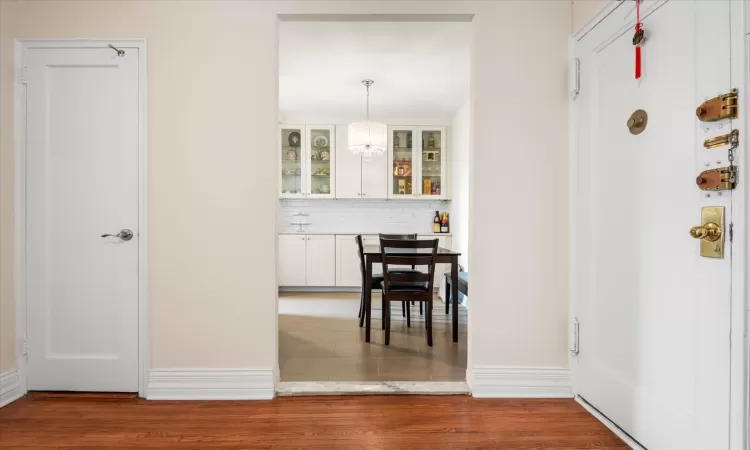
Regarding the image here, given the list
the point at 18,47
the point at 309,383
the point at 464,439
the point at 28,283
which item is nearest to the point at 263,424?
the point at 309,383

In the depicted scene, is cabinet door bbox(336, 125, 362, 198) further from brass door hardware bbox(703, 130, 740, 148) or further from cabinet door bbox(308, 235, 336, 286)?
brass door hardware bbox(703, 130, 740, 148)

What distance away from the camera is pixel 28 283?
228 cm

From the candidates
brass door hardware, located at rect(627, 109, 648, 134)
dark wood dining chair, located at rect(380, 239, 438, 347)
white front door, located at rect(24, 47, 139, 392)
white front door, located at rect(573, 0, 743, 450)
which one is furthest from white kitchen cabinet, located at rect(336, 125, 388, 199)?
brass door hardware, located at rect(627, 109, 648, 134)

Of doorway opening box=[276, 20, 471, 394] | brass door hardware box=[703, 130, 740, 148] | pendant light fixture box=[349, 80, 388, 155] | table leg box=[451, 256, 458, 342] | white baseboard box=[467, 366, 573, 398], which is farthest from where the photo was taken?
pendant light fixture box=[349, 80, 388, 155]

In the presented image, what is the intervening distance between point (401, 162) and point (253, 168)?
12.2 feet

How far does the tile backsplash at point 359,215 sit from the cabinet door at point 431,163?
25 cm

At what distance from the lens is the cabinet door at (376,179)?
5762 millimetres

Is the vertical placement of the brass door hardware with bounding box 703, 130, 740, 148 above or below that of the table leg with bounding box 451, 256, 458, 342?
above

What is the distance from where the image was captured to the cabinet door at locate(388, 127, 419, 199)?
18.9ft

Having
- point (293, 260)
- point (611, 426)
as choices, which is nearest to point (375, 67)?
point (293, 260)

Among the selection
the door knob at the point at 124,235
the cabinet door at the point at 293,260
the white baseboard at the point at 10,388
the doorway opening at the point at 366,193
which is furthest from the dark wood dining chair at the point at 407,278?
the cabinet door at the point at 293,260

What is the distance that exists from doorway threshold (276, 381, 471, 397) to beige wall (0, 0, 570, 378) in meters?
0.21

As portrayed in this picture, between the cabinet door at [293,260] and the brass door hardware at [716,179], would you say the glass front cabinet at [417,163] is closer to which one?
the cabinet door at [293,260]

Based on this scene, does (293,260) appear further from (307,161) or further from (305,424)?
(305,424)
